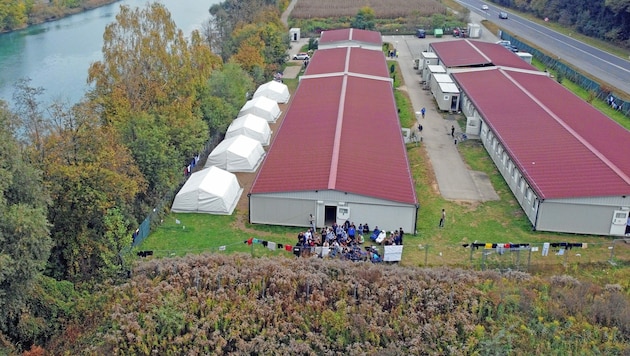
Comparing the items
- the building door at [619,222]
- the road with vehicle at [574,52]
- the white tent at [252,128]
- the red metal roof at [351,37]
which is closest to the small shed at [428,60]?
the red metal roof at [351,37]

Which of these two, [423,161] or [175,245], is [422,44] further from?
[175,245]

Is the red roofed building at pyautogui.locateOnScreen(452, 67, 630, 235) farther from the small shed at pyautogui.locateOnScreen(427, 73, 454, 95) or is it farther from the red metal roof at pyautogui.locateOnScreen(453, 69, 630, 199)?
the small shed at pyautogui.locateOnScreen(427, 73, 454, 95)

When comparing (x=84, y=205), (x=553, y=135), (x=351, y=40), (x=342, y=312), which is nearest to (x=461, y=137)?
(x=553, y=135)

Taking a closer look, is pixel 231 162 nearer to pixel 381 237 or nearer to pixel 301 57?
pixel 381 237

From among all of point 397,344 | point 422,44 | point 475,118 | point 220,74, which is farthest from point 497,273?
point 422,44

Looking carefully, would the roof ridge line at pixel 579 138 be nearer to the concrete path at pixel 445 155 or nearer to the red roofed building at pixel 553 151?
the red roofed building at pixel 553 151

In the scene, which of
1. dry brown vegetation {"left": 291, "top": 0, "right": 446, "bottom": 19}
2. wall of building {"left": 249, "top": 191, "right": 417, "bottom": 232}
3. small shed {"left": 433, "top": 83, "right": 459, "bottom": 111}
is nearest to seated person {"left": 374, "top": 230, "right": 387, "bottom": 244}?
wall of building {"left": 249, "top": 191, "right": 417, "bottom": 232}
